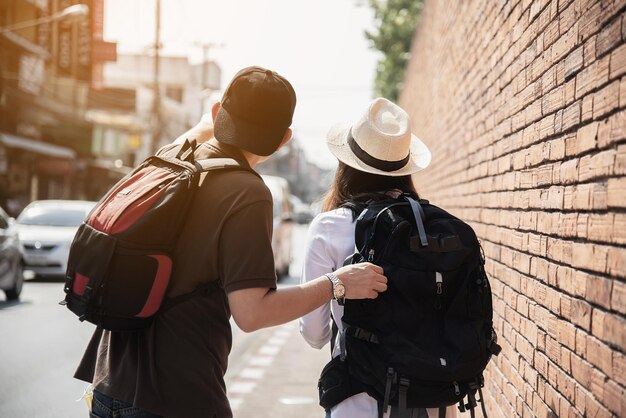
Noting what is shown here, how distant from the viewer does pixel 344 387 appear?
2.64m

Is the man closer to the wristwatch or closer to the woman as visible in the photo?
the wristwatch

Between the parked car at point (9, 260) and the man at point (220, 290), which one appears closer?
the man at point (220, 290)

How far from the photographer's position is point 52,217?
56.9 ft

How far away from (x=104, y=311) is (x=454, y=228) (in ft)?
3.72

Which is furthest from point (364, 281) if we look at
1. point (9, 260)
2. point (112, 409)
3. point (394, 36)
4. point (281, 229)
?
point (394, 36)

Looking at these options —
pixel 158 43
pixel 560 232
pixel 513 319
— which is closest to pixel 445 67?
pixel 513 319

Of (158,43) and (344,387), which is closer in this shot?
(344,387)

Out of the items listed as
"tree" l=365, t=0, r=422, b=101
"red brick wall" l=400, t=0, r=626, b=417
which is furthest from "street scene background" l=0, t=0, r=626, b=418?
"tree" l=365, t=0, r=422, b=101

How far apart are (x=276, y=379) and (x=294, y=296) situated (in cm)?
625

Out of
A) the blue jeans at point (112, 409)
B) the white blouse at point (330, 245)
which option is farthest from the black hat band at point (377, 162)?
the blue jeans at point (112, 409)

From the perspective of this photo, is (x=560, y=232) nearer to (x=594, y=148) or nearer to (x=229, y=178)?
(x=594, y=148)

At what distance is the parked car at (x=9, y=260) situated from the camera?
12422 millimetres

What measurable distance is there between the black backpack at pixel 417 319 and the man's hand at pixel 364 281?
0.04m

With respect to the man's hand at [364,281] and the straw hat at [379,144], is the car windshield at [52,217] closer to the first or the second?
the straw hat at [379,144]
